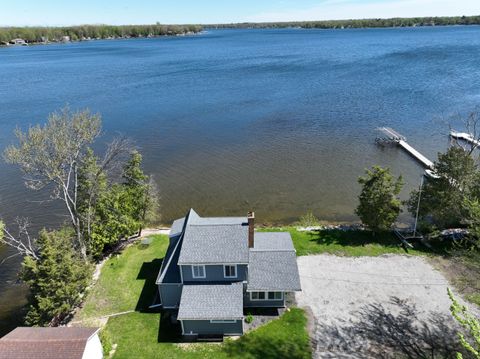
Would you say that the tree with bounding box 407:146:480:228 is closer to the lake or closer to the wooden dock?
the lake

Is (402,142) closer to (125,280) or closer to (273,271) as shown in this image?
(273,271)

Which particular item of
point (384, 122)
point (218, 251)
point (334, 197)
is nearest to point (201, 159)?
point (334, 197)

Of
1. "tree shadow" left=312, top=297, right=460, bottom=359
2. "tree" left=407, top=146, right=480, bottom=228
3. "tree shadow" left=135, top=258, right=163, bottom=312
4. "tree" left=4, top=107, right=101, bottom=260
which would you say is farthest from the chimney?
"tree" left=407, top=146, right=480, bottom=228

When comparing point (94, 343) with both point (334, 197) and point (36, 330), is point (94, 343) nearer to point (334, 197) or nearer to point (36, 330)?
point (36, 330)

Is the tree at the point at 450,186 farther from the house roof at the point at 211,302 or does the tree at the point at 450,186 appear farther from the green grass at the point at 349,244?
the house roof at the point at 211,302

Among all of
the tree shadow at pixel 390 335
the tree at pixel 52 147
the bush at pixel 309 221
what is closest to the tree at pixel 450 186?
the bush at pixel 309 221

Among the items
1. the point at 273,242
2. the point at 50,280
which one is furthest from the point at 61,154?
the point at 273,242
